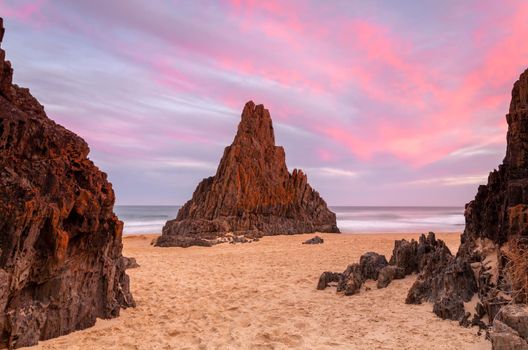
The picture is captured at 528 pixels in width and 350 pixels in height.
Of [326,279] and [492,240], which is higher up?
[492,240]

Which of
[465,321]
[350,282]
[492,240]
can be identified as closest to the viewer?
[465,321]

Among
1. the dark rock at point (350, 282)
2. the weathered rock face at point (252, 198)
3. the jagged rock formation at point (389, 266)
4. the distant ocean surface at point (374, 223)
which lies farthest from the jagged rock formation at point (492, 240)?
the distant ocean surface at point (374, 223)

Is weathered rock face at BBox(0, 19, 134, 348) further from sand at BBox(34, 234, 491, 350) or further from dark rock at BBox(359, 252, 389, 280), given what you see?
dark rock at BBox(359, 252, 389, 280)

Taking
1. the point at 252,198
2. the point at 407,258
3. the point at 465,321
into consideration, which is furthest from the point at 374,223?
the point at 465,321

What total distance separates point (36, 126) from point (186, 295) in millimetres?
6681

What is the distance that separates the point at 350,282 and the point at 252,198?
2376 cm

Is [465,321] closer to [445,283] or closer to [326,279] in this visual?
[445,283]

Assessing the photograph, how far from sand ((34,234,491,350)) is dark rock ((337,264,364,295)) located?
0.23 m


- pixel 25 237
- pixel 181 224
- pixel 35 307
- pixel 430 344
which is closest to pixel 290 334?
pixel 430 344

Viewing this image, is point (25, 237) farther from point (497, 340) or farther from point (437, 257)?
point (437, 257)

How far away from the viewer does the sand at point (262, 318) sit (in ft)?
23.9

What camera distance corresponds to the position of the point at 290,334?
7.89 metres

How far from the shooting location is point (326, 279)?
40.2 ft

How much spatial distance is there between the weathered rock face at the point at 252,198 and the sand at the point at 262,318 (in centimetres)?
1495
